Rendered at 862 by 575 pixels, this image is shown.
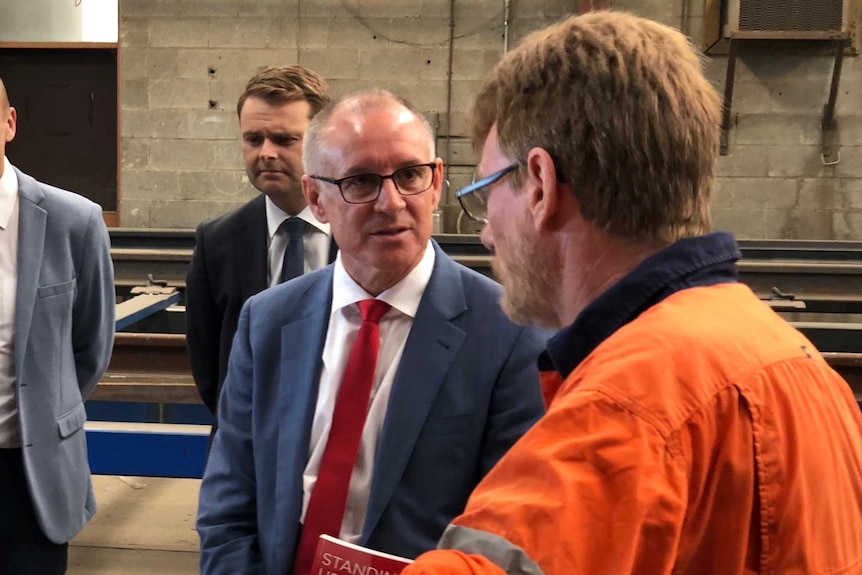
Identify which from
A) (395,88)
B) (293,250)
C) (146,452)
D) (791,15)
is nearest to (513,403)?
(293,250)

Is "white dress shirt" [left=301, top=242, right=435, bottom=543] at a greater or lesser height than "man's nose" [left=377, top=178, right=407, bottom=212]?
lesser

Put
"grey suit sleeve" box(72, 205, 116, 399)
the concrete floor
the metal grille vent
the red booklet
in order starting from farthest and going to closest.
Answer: the metal grille vent < the concrete floor < "grey suit sleeve" box(72, 205, 116, 399) < the red booklet

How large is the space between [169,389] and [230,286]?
3.83 feet

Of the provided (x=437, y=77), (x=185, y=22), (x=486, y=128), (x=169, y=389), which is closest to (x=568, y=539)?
(x=486, y=128)

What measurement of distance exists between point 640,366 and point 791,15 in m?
5.93

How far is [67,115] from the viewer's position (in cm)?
654

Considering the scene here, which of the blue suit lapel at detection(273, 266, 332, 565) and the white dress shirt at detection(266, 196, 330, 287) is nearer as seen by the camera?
the blue suit lapel at detection(273, 266, 332, 565)

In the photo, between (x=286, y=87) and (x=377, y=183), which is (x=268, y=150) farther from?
(x=377, y=183)

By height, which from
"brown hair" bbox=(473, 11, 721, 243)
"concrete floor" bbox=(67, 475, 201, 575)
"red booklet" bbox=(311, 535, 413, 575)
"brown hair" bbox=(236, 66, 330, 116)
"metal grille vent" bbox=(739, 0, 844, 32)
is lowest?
"concrete floor" bbox=(67, 475, 201, 575)

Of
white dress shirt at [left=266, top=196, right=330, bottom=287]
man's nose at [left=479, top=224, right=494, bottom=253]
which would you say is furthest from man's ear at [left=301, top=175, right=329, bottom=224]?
Answer: man's nose at [left=479, top=224, right=494, bottom=253]

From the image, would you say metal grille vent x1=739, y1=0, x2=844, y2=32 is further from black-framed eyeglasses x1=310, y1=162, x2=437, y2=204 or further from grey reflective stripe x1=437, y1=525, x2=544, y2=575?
grey reflective stripe x1=437, y1=525, x2=544, y2=575

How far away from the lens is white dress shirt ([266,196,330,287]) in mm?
1882

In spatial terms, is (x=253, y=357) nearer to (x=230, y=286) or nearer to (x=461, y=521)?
(x=230, y=286)

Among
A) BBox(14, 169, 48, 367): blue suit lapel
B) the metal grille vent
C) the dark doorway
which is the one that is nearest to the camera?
BBox(14, 169, 48, 367): blue suit lapel
